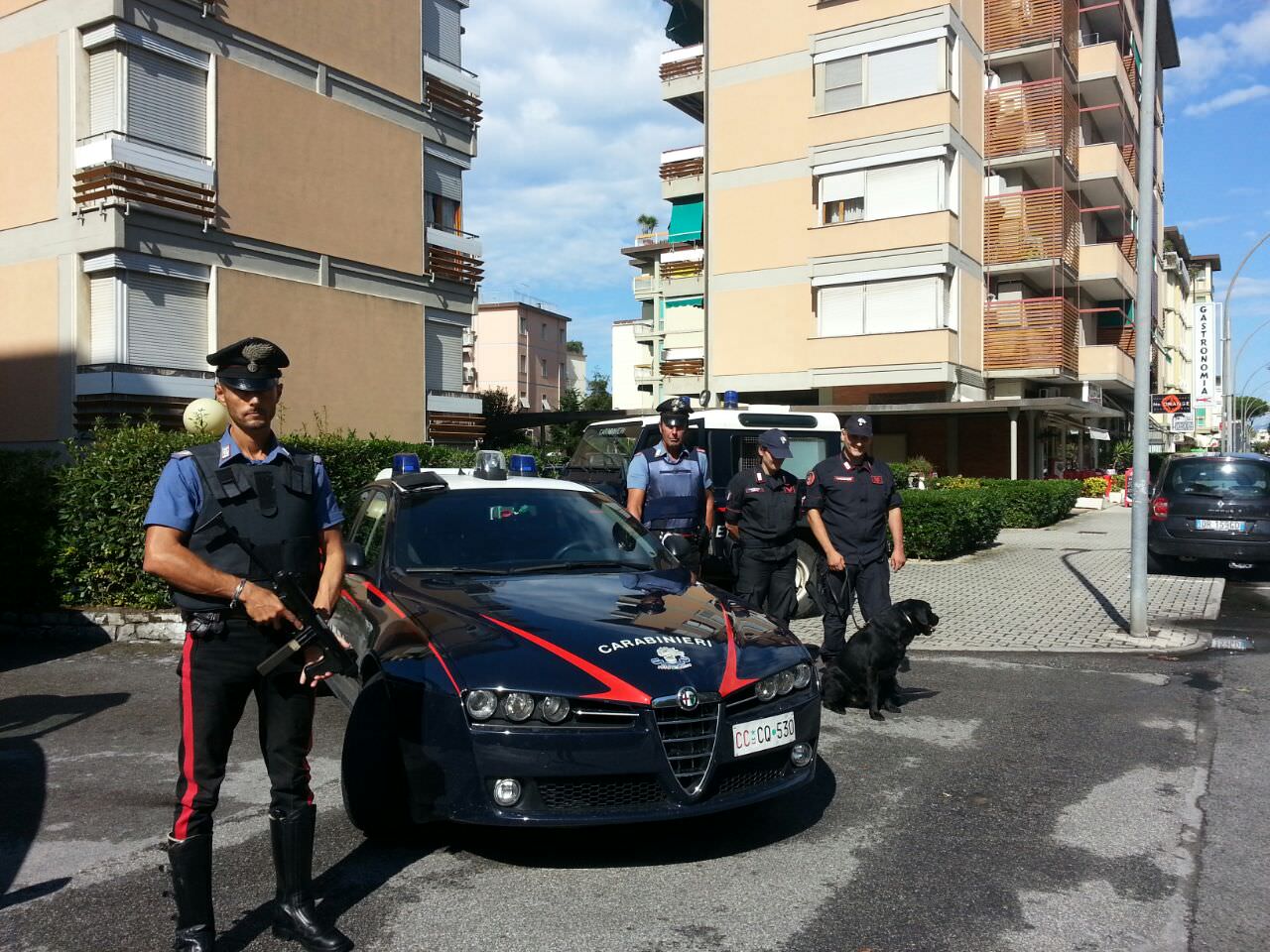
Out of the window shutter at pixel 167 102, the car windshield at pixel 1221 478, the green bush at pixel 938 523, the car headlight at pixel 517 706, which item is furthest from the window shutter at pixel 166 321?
the car headlight at pixel 517 706

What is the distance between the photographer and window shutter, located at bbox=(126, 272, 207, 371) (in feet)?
55.1

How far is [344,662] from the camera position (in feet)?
11.0

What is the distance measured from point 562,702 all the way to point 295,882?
1050 millimetres

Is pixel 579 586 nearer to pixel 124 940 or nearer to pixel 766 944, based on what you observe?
pixel 766 944

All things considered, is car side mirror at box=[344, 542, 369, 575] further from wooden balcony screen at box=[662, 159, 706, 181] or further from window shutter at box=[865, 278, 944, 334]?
wooden balcony screen at box=[662, 159, 706, 181]

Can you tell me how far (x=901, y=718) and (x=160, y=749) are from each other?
4.26 m

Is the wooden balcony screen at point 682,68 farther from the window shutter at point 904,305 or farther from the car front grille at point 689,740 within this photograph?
the car front grille at point 689,740

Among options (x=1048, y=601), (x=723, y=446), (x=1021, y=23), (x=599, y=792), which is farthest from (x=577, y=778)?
(x=1021, y=23)

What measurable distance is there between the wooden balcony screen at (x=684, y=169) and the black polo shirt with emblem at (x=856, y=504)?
34.1 meters

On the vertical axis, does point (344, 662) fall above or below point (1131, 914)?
above

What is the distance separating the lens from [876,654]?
6.40 meters

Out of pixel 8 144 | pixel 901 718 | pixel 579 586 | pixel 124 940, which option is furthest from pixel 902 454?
pixel 124 940

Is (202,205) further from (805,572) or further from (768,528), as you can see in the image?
(768,528)

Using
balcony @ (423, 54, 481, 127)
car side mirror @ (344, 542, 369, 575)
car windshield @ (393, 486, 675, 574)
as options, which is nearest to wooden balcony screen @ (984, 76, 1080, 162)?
balcony @ (423, 54, 481, 127)
